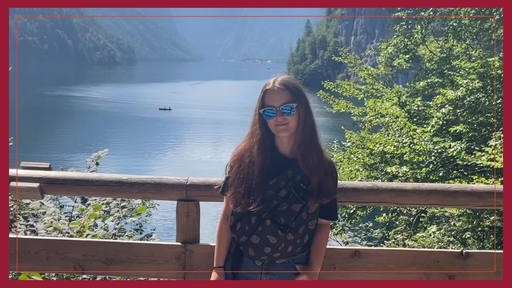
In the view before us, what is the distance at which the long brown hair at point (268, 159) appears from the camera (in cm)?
210

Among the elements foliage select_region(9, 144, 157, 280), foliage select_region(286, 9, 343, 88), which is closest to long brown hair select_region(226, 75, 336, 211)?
foliage select_region(9, 144, 157, 280)

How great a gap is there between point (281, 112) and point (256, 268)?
0.56 metres

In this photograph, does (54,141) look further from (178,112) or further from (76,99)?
(76,99)

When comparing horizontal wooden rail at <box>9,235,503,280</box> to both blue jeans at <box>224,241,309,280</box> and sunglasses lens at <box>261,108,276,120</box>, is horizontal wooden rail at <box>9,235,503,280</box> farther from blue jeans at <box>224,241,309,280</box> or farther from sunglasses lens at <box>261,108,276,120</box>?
sunglasses lens at <box>261,108,276,120</box>

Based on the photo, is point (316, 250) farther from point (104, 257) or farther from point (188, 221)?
point (104, 257)

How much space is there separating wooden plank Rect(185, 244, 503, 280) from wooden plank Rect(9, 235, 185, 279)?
104mm

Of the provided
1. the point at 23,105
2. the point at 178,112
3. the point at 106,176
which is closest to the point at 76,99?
the point at 23,105

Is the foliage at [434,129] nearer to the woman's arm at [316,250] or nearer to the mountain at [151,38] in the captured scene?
the woman's arm at [316,250]

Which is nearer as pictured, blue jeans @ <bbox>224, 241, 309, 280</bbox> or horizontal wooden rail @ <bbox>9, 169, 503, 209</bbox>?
blue jeans @ <bbox>224, 241, 309, 280</bbox>

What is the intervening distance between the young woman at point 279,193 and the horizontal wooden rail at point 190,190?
1.81ft

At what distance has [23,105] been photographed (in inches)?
1704

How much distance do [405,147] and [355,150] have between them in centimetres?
147

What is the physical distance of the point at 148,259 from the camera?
2.89 meters

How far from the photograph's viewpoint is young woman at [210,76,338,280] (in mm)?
2104
